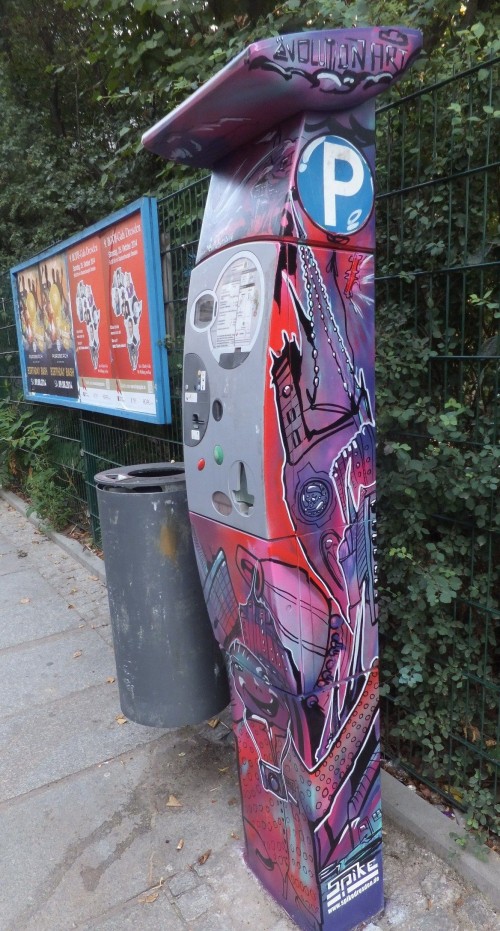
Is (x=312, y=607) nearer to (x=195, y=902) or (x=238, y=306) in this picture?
(x=238, y=306)

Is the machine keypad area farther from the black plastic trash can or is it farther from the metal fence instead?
the metal fence

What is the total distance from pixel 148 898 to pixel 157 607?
3.21ft

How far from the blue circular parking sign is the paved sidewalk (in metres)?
2.11

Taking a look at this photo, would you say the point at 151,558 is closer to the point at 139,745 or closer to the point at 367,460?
the point at 367,460

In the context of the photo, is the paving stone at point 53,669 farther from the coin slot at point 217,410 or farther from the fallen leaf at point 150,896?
the coin slot at point 217,410

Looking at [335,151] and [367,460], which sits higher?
[335,151]

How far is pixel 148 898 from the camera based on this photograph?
2.20 m

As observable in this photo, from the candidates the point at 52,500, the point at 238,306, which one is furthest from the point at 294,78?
the point at 52,500

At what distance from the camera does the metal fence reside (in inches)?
80.7

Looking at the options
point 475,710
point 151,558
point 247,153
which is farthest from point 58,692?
point 247,153

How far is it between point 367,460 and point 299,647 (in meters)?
0.56

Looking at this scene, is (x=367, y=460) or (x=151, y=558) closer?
(x=367, y=460)

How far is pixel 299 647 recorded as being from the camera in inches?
68.2

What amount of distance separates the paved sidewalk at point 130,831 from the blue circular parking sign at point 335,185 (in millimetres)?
2109
